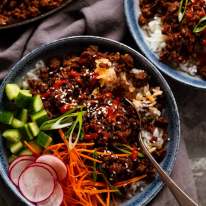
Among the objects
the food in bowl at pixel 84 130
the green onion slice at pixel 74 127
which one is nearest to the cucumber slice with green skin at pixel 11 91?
the food in bowl at pixel 84 130

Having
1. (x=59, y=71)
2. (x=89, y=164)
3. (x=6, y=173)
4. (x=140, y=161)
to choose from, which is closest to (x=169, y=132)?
(x=140, y=161)

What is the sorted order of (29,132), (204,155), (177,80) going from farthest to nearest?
(204,155), (177,80), (29,132)

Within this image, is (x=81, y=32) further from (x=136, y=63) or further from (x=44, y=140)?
(x=44, y=140)

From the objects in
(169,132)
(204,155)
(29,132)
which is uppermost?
(29,132)

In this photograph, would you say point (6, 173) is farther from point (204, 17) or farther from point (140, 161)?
point (204, 17)

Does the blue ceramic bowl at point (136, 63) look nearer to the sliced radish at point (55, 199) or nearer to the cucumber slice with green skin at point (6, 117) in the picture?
the cucumber slice with green skin at point (6, 117)

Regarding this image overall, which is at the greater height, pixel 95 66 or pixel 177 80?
pixel 95 66
